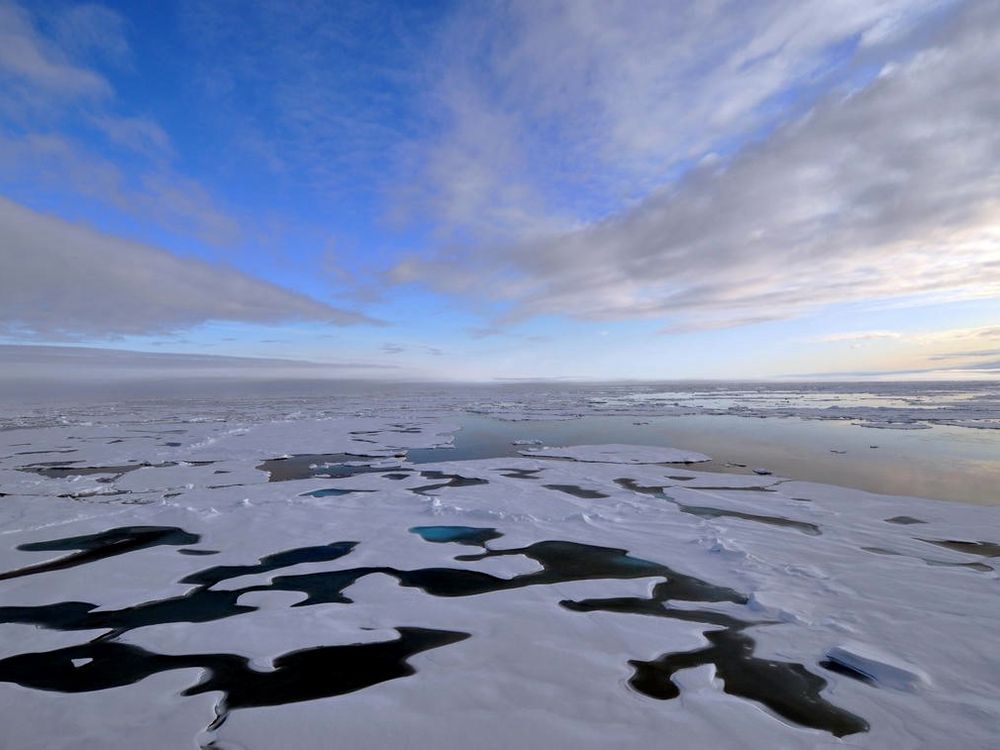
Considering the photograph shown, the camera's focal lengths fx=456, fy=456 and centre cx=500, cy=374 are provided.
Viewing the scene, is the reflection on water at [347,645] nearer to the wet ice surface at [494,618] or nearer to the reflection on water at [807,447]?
the wet ice surface at [494,618]

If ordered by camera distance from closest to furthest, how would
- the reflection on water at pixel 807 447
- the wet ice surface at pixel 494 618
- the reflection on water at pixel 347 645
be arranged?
1. the wet ice surface at pixel 494 618
2. the reflection on water at pixel 347 645
3. the reflection on water at pixel 807 447

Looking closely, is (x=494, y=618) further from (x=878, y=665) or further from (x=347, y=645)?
(x=878, y=665)

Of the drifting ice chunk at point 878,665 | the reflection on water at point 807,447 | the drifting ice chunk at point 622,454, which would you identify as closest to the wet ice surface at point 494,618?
the drifting ice chunk at point 878,665

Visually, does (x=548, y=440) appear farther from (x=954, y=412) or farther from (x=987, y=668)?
(x=954, y=412)

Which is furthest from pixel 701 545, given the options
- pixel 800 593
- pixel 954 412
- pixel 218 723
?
pixel 954 412

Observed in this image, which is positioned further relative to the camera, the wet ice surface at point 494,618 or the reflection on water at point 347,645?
the reflection on water at point 347,645

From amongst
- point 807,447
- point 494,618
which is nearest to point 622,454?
point 807,447
